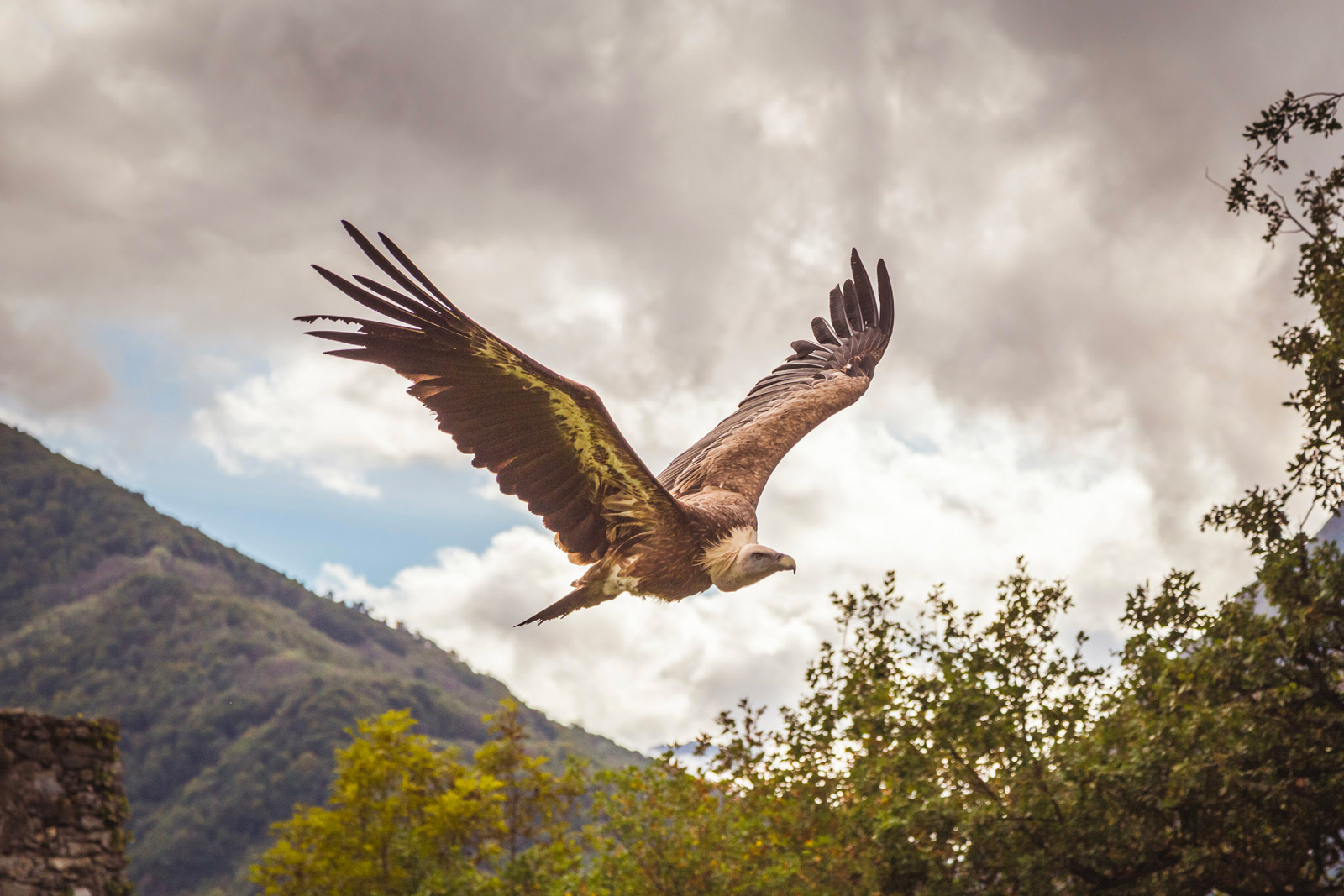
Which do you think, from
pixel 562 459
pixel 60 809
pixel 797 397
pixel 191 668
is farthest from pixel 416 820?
pixel 191 668

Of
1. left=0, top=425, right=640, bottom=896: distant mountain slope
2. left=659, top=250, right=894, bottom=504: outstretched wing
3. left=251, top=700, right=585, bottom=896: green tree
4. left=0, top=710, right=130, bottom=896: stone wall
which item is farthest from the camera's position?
left=0, top=425, right=640, bottom=896: distant mountain slope

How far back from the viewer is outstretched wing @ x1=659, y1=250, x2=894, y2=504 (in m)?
6.26

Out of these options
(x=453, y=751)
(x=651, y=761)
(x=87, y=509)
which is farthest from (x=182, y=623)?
(x=651, y=761)

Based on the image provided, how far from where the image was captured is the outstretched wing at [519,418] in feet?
15.2

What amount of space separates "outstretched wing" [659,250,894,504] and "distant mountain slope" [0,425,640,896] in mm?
41171

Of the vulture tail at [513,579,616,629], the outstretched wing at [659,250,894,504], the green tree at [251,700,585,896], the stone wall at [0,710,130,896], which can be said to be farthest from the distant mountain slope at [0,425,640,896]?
the vulture tail at [513,579,616,629]

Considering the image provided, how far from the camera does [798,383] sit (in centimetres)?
843

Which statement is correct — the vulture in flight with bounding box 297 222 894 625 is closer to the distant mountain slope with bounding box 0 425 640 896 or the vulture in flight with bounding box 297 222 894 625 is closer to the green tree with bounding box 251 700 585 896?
the green tree with bounding box 251 700 585 896

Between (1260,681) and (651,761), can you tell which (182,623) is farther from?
(1260,681)

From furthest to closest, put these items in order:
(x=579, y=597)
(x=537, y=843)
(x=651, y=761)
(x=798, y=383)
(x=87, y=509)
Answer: (x=87, y=509) < (x=537, y=843) < (x=651, y=761) < (x=798, y=383) < (x=579, y=597)

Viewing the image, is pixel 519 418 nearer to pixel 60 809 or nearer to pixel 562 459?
pixel 562 459

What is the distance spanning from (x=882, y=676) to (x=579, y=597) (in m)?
3.04

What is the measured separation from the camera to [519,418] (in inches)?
197

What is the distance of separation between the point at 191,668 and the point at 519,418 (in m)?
63.8
